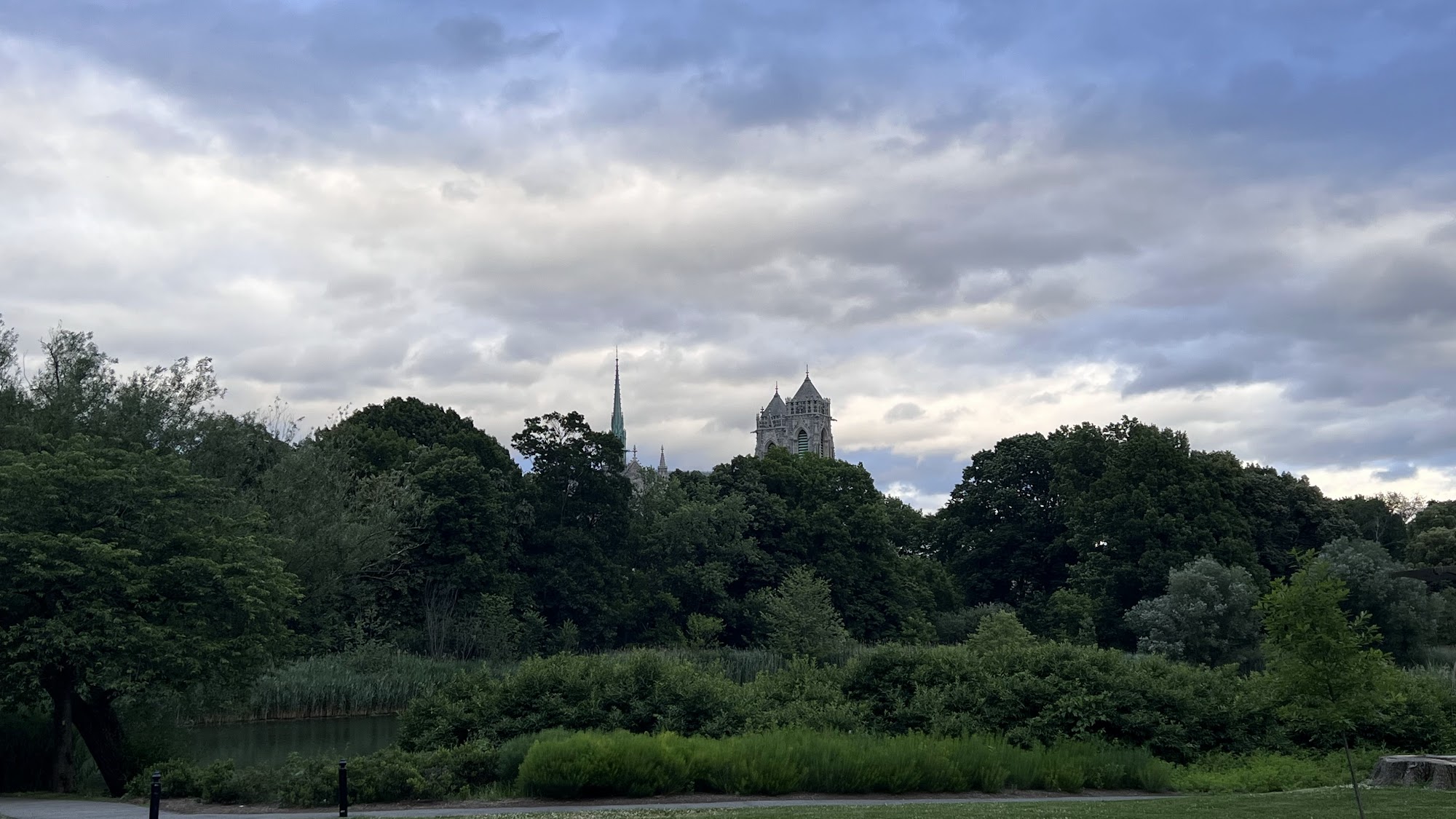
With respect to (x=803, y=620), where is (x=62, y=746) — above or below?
below

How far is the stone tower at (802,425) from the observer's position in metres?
184

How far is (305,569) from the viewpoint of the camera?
50.8 m

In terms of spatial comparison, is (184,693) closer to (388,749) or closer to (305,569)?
(388,749)

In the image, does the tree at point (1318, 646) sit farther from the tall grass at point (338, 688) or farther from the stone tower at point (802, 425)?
the stone tower at point (802, 425)

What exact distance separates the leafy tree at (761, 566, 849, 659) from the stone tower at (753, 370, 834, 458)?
11137 centimetres

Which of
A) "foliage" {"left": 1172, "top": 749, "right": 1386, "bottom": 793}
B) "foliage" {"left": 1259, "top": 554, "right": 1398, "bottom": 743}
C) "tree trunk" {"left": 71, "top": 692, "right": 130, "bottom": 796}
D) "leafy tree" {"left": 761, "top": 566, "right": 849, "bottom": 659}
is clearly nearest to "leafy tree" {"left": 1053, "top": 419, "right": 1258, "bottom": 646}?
"leafy tree" {"left": 761, "top": 566, "right": 849, "bottom": 659}

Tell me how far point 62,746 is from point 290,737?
14.9 meters

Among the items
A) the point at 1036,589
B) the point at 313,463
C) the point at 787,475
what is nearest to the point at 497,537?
the point at 313,463

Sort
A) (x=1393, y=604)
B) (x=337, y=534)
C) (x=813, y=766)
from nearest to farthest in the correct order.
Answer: (x=813, y=766)
(x=337, y=534)
(x=1393, y=604)

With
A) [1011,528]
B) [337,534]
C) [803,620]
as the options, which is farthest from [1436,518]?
[337,534]

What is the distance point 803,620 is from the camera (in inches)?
2534

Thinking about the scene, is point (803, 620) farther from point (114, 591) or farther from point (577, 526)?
point (114, 591)

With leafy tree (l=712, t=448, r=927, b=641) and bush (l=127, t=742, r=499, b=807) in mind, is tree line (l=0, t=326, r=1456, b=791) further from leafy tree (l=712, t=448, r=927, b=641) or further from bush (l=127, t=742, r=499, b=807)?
bush (l=127, t=742, r=499, b=807)

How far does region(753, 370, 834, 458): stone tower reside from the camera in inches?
7259
